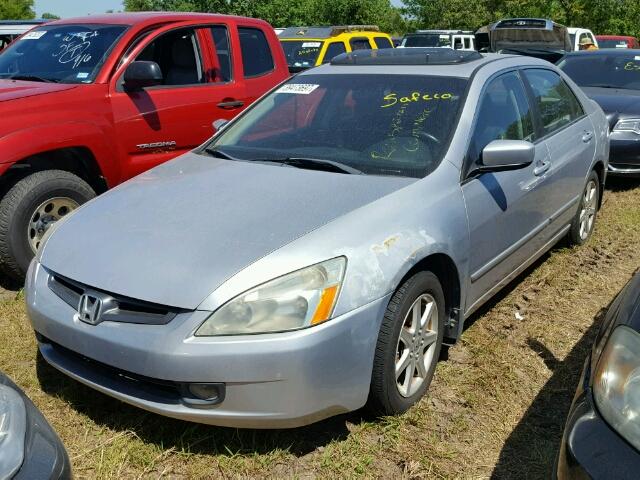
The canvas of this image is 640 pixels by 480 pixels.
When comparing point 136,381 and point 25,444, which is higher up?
point 25,444

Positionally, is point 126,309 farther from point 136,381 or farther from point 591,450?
point 591,450

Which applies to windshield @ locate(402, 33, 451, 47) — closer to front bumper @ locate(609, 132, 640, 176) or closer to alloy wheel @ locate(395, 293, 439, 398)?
front bumper @ locate(609, 132, 640, 176)

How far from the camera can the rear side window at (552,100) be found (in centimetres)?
438

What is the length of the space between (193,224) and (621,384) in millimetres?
1747

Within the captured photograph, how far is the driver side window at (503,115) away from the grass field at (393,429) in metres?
1.10

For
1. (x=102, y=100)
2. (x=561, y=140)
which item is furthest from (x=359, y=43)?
(x=561, y=140)

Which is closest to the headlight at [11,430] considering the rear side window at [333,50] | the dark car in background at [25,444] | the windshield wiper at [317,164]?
the dark car in background at [25,444]

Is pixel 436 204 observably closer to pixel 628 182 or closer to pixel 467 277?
pixel 467 277

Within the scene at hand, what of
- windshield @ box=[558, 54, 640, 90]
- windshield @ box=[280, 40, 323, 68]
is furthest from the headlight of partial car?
windshield @ box=[280, 40, 323, 68]

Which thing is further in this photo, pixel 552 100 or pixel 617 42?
pixel 617 42

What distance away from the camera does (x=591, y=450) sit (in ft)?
6.09

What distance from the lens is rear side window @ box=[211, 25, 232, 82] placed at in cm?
578

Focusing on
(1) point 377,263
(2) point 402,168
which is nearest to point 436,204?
(2) point 402,168

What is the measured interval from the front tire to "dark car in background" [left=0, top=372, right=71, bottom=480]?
1.26 meters
